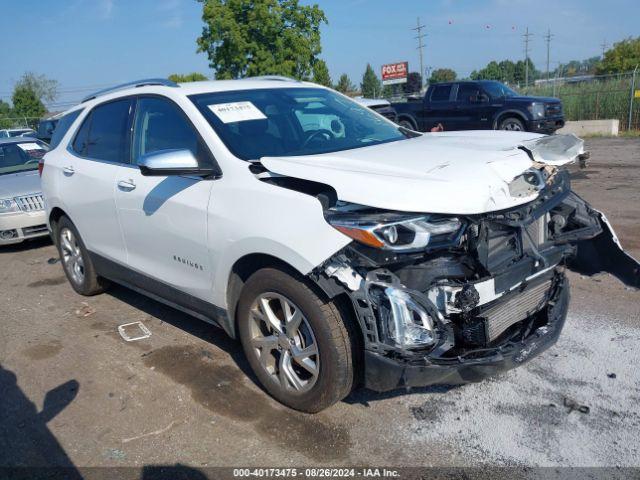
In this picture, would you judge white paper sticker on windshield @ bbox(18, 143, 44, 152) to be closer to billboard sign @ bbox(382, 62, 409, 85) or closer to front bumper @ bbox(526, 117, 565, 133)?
front bumper @ bbox(526, 117, 565, 133)

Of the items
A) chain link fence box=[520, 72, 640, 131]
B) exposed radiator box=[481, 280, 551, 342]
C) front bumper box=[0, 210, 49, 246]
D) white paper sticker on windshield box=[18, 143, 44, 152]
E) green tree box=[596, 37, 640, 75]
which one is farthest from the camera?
green tree box=[596, 37, 640, 75]

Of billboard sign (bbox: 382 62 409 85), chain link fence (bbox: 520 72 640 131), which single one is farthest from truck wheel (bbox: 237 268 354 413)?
billboard sign (bbox: 382 62 409 85)

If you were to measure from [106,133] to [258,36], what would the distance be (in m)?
25.4

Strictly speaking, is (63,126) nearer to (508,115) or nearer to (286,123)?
(286,123)

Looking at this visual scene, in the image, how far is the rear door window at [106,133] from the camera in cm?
450

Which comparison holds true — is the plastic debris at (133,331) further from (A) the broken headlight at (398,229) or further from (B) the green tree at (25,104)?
(B) the green tree at (25,104)

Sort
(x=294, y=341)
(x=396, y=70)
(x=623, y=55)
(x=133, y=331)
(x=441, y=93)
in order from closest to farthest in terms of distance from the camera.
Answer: (x=294, y=341)
(x=133, y=331)
(x=441, y=93)
(x=623, y=55)
(x=396, y=70)

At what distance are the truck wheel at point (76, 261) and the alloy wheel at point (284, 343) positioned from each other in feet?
8.43

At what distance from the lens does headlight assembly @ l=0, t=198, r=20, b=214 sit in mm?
7527

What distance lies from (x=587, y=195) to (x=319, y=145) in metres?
6.53

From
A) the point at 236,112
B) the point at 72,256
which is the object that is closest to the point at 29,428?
the point at 236,112

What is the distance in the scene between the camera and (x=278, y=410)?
338cm

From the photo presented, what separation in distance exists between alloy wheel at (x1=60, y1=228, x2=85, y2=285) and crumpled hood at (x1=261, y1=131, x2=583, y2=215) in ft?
10.2

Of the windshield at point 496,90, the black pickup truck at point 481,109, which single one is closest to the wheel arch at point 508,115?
the black pickup truck at point 481,109
